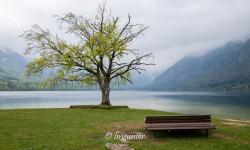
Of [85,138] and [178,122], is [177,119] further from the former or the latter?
[85,138]

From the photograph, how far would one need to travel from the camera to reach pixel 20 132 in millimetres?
21641

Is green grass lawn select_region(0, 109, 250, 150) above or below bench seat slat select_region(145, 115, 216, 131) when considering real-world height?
below

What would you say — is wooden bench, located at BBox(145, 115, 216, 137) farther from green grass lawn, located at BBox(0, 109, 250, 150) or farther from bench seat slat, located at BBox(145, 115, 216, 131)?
green grass lawn, located at BBox(0, 109, 250, 150)

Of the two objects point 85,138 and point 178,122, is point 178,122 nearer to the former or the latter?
point 178,122
